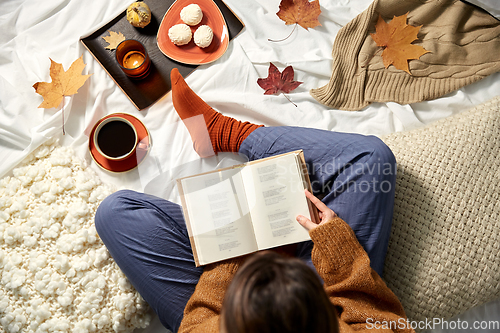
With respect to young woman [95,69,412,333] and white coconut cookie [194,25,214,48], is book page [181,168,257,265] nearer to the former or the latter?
young woman [95,69,412,333]

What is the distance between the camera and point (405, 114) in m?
1.02

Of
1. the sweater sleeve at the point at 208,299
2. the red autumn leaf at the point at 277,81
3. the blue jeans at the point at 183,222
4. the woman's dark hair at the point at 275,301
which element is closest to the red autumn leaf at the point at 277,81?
the red autumn leaf at the point at 277,81

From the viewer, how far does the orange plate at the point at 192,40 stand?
3.38 feet

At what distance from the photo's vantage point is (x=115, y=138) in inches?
36.7

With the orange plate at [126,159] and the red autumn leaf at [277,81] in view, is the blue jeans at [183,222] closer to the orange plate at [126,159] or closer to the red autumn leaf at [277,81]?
the orange plate at [126,159]

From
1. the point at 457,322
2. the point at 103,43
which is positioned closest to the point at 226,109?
the point at 103,43

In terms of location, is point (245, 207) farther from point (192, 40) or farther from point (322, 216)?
point (192, 40)

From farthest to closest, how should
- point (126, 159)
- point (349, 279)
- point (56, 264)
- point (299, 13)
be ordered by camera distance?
point (299, 13), point (126, 159), point (56, 264), point (349, 279)

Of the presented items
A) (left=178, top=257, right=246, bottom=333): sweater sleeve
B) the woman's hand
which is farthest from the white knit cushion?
(left=178, top=257, right=246, bottom=333): sweater sleeve

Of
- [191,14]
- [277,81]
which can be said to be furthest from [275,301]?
[191,14]

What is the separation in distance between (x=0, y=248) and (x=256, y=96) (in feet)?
2.83

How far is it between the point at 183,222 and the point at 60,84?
0.63m

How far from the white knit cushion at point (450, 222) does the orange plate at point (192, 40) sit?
694 mm

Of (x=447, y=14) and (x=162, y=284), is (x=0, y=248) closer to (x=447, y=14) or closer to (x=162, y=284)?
(x=162, y=284)
